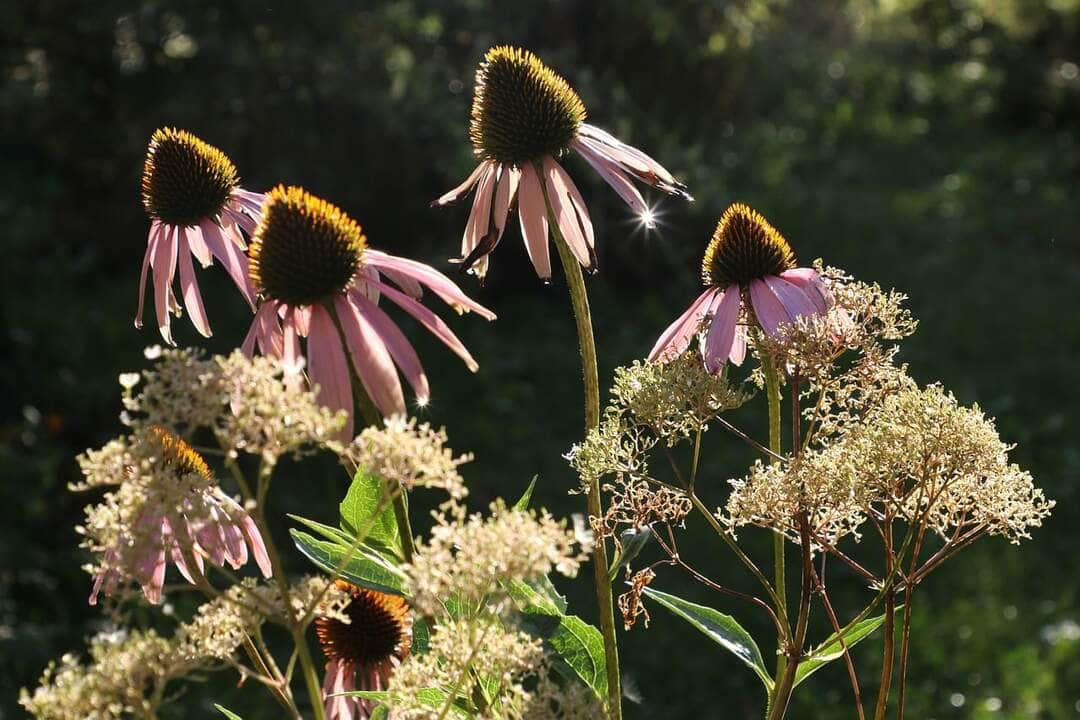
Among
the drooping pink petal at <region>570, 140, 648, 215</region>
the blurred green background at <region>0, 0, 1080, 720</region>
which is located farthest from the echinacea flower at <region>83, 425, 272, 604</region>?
the blurred green background at <region>0, 0, 1080, 720</region>

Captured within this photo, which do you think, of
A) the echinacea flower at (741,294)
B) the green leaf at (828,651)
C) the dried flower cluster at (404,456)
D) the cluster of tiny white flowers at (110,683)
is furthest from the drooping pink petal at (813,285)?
the cluster of tiny white flowers at (110,683)

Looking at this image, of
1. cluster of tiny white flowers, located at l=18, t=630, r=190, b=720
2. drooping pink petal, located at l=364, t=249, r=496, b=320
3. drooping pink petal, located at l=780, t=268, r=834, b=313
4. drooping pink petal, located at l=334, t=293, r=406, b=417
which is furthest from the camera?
drooping pink petal, located at l=780, t=268, r=834, b=313

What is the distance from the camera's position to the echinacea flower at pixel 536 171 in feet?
3.84

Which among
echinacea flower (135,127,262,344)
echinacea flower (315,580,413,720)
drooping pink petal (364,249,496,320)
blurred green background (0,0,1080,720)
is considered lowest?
echinacea flower (315,580,413,720)

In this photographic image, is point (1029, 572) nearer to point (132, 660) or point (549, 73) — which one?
point (549, 73)

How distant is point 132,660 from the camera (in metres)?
0.62

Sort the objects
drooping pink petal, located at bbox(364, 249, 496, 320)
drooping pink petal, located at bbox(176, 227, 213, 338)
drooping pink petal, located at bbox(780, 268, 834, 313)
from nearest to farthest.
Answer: drooping pink petal, located at bbox(364, 249, 496, 320) < drooping pink petal, located at bbox(780, 268, 834, 313) < drooping pink petal, located at bbox(176, 227, 213, 338)

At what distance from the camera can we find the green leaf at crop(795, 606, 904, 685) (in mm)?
905

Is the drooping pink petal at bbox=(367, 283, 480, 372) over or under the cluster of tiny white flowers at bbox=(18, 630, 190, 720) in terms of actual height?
over

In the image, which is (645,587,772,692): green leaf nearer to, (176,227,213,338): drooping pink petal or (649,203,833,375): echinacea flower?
(649,203,833,375): echinacea flower

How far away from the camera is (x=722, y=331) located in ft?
3.53

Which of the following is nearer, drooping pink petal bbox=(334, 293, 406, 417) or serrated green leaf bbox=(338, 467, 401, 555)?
drooping pink petal bbox=(334, 293, 406, 417)

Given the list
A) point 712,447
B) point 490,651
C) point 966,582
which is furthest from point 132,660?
point 712,447

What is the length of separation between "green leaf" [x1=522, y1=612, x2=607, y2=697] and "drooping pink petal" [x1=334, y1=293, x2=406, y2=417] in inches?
8.6
